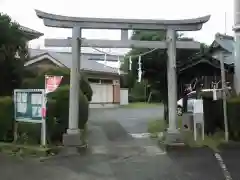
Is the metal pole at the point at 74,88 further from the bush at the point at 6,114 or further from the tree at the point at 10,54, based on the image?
the tree at the point at 10,54

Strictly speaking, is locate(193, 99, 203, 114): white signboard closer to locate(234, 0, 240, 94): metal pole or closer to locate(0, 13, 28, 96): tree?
locate(234, 0, 240, 94): metal pole

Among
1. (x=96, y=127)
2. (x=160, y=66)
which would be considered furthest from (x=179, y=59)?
(x=96, y=127)

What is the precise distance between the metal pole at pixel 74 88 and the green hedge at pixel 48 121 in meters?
0.60

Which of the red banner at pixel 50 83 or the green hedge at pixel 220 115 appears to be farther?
the green hedge at pixel 220 115

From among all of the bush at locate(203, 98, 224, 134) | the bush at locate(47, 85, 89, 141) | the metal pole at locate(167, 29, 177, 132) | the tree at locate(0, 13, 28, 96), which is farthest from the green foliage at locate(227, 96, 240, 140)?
the tree at locate(0, 13, 28, 96)

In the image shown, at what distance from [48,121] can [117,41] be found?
121 inches

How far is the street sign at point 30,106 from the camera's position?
9922 mm

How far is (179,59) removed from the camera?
17.3 metres

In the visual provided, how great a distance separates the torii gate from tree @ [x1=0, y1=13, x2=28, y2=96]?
231 cm

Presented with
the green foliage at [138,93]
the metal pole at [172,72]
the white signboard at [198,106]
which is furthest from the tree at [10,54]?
the green foliage at [138,93]

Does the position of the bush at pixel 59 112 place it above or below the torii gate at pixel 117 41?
below

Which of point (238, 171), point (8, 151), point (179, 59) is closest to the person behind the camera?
point (238, 171)

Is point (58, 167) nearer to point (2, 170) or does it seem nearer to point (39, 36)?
point (2, 170)

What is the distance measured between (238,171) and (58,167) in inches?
157
